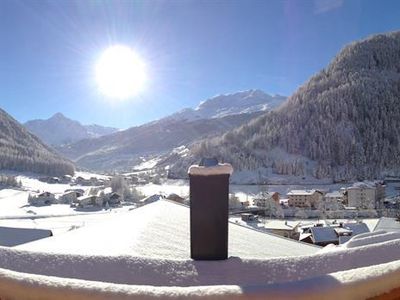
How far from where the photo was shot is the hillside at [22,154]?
132 metres

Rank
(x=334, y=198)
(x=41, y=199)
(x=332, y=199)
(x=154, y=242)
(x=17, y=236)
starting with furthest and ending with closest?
(x=41, y=199) → (x=334, y=198) → (x=332, y=199) → (x=17, y=236) → (x=154, y=242)

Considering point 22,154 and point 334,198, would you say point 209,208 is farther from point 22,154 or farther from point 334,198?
point 22,154

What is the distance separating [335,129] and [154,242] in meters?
128

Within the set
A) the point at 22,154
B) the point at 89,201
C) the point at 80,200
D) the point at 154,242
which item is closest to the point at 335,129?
the point at 89,201

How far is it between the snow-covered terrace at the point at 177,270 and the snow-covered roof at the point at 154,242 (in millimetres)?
16

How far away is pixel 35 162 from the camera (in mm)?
135625

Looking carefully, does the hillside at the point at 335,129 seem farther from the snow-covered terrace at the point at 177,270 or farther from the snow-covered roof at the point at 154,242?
the snow-covered terrace at the point at 177,270

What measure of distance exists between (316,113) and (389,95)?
79.9 feet

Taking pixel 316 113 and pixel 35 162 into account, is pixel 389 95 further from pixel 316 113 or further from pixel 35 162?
pixel 35 162

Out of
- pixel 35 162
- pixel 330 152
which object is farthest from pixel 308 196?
pixel 35 162

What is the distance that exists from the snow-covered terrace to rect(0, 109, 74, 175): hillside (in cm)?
13551

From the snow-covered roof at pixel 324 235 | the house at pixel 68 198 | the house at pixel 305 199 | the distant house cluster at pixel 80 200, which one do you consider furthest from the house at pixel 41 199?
the snow-covered roof at pixel 324 235

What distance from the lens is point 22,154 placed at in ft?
484

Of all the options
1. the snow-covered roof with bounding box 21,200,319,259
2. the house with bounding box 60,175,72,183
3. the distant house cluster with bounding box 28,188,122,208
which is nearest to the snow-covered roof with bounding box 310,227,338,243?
the snow-covered roof with bounding box 21,200,319,259
